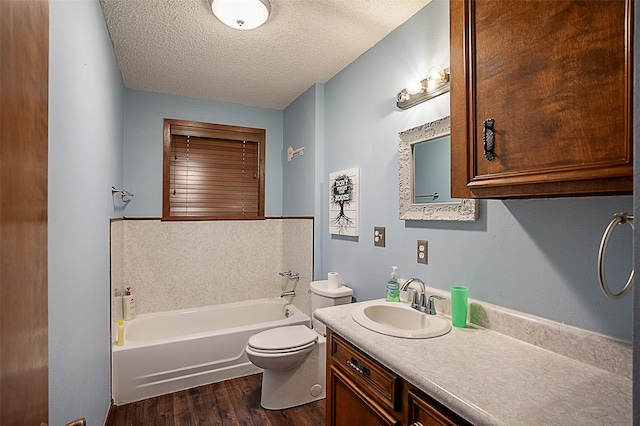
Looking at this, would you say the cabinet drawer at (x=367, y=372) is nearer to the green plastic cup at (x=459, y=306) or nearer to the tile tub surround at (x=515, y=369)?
the tile tub surround at (x=515, y=369)

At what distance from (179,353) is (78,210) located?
1.64 metres

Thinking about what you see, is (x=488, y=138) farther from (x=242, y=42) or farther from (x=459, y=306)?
(x=242, y=42)

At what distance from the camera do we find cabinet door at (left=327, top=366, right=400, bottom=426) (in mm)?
1235

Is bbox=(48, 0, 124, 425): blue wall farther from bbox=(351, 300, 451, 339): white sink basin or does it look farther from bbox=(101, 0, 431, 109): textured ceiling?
bbox=(351, 300, 451, 339): white sink basin

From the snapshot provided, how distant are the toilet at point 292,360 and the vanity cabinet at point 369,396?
2.17ft

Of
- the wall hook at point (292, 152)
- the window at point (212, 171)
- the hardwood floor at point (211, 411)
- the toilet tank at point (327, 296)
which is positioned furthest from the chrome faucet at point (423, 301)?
the window at point (212, 171)

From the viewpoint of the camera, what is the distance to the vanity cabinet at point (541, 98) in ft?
2.64

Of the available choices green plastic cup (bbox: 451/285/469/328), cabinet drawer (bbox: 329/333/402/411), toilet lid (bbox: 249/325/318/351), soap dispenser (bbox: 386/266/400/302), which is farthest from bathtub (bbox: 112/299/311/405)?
green plastic cup (bbox: 451/285/469/328)

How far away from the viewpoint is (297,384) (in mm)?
2316

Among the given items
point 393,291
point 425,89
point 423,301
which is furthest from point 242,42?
point 423,301

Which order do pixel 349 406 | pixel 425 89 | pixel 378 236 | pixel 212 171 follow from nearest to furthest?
pixel 349 406, pixel 425 89, pixel 378 236, pixel 212 171

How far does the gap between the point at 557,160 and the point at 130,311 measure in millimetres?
3265

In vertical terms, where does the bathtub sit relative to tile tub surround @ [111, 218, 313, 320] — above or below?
below

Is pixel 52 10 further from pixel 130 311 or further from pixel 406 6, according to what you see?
pixel 130 311
